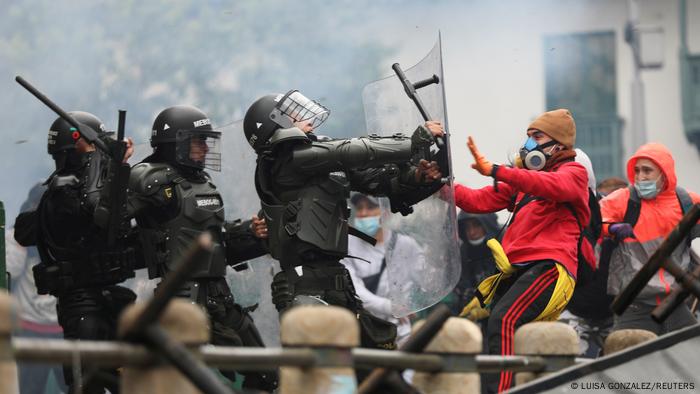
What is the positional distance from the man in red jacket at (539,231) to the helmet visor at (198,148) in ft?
5.29

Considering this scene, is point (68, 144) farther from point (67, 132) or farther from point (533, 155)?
point (533, 155)

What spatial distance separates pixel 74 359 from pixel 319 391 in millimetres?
915

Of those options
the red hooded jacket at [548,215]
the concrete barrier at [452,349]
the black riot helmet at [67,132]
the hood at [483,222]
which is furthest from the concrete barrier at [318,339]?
the hood at [483,222]

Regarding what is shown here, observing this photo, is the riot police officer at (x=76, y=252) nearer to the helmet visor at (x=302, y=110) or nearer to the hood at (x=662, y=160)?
the helmet visor at (x=302, y=110)

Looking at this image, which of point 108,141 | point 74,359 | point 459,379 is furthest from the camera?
point 108,141

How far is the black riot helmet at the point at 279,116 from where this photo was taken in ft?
27.1

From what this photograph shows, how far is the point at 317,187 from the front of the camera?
26.5ft

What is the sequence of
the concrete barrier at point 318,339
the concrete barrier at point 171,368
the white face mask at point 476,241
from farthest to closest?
the white face mask at point 476,241, the concrete barrier at point 318,339, the concrete barrier at point 171,368

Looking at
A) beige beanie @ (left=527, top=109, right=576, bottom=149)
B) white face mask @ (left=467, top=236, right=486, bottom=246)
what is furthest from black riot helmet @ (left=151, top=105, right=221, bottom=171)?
white face mask @ (left=467, top=236, right=486, bottom=246)

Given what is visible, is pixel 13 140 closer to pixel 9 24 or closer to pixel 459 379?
pixel 9 24

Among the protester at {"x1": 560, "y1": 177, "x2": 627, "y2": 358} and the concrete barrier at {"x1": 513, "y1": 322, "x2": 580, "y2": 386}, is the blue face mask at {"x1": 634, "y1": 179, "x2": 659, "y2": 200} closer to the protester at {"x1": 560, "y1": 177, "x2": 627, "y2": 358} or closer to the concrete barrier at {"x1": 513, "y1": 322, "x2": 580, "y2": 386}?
the protester at {"x1": 560, "y1": 177, "x2": 627, "y2": 358}

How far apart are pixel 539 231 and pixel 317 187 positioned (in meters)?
1.15

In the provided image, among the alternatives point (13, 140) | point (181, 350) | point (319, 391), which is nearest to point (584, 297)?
point (319, 391)

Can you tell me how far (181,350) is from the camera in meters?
4.29
